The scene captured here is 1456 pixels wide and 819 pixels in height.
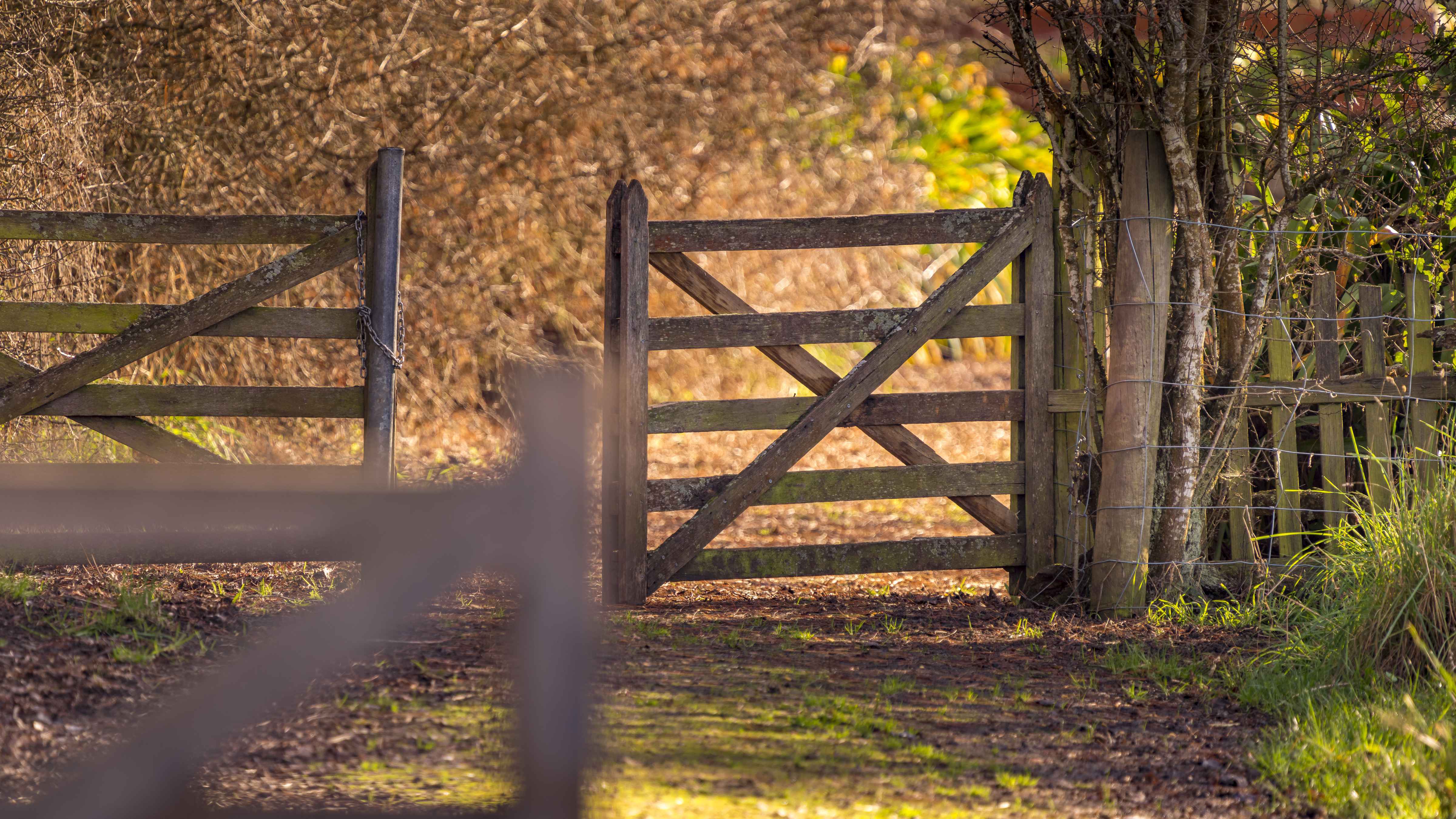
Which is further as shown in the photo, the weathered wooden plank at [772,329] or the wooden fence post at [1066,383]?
the wooden fence post at [1066,383]

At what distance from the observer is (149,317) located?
512 cm

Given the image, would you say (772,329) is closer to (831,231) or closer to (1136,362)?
(831,231)

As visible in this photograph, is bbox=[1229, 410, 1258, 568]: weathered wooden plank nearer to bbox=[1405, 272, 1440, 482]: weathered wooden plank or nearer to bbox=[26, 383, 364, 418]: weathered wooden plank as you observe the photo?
bbox=[1405, 272, 1440, 482]: weathered wooden plank

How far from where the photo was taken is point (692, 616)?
→ 4809mm

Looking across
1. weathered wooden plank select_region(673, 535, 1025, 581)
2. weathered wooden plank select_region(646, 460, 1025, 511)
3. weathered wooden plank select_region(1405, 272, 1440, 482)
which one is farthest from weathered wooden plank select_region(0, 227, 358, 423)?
weathered wooden plank select_region(1405, 272, 1440, 482)

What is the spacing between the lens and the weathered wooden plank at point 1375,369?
479 centimetres

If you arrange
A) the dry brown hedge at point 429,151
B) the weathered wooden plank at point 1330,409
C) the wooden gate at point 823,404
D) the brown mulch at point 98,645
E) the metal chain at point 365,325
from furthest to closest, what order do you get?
the dry brown hedge at point 429,151, the metal chain at point 365,325, the wooden gate at point 823,404, the weathered wooden plank at point 1330,409, the brown mulch at point 98,645

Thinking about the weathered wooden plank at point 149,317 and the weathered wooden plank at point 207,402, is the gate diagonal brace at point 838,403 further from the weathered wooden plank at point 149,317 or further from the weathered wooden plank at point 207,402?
the weathered wooden plank at point 149,317

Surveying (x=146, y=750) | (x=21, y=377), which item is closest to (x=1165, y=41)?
(x=146, y=750)

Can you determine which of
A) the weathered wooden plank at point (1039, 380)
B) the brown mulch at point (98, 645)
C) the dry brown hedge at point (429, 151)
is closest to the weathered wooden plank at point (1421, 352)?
the weathered wooden plank at point (1039, 380)

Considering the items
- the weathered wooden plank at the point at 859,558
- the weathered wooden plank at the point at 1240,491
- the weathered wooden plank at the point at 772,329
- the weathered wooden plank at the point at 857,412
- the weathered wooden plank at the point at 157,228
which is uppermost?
the weathered wooden plank at the point at 157,228

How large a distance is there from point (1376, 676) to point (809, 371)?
2503 millimetres

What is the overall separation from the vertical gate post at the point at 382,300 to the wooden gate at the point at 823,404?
101 centimetres

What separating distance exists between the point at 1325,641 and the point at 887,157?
9762mm
